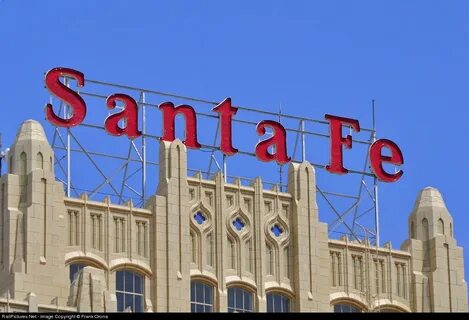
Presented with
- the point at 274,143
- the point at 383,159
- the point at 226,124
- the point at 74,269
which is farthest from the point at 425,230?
the point at 74,269

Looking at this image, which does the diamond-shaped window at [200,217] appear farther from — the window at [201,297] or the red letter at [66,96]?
the red letter at [66,96]

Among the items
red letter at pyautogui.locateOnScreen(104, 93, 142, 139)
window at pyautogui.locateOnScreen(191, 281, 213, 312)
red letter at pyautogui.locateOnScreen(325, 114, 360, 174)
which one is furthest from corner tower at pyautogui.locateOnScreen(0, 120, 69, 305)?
red letter at pyautogui.locateOnScreen(325, 114, 360, 174)

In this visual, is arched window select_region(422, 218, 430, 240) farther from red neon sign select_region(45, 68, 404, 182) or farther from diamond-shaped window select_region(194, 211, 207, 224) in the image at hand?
diamond-shaped window select_region(194, 211, 207, 224)

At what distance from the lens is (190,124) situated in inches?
5802

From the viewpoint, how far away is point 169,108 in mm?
147125

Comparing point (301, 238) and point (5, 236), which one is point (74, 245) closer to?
point (5, 236)

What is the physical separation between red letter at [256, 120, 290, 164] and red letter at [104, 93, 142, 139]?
21.4 feet

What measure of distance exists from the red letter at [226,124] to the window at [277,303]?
312 inches

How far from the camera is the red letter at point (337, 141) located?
496 feet

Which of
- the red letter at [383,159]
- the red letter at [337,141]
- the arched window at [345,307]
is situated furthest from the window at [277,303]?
the red letter at [383,159]

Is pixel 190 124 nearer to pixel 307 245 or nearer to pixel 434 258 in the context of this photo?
pixel 307 245

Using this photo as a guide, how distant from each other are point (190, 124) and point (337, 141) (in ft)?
29.0

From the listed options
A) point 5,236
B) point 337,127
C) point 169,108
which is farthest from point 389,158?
point 5,236

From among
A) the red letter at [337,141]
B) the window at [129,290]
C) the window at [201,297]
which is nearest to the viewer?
the window at [129,290]
